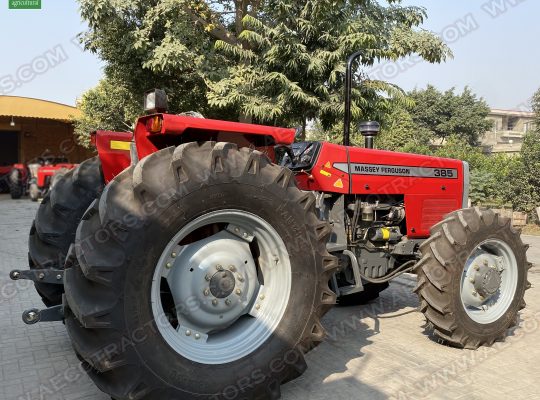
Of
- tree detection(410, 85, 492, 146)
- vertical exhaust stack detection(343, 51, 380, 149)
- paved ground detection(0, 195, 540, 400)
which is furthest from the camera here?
tree detection(410, 85, 492, 146)

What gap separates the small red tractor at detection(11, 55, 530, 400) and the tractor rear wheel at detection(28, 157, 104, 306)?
11mm

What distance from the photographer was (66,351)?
3.47m

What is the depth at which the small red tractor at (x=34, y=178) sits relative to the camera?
17953 millimetres

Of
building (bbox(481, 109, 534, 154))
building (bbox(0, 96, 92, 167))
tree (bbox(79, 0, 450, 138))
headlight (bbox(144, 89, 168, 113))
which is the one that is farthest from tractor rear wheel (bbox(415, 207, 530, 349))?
building (bbox(481, 109, 534, 154))

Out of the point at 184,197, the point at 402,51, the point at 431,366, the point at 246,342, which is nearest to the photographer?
the point at 184,197

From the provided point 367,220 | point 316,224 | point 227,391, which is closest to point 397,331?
point 367,220

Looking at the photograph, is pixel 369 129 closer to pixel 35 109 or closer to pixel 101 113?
pixel 101 113

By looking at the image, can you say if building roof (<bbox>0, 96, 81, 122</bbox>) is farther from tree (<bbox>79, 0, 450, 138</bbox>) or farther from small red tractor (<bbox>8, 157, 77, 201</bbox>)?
tree (<bbox>79, 0, 450, 138</bbox>)

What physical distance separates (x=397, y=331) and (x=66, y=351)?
2.65 meters

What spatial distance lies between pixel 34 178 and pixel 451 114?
29767 mm

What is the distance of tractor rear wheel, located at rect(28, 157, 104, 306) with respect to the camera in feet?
11.7

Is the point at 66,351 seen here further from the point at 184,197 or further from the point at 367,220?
the point at 367,220

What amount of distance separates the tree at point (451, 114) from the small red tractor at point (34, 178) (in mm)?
26233

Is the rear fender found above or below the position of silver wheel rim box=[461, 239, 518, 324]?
above
